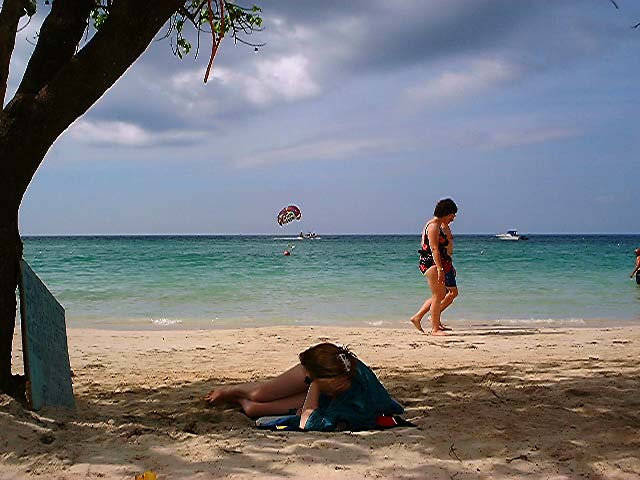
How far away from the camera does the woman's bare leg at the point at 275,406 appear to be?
4938 millimetres

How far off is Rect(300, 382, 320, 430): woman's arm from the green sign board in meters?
1.64

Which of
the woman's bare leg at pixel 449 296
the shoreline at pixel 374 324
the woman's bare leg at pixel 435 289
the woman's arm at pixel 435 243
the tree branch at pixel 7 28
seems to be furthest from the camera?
the shoreline at pixel 374 324

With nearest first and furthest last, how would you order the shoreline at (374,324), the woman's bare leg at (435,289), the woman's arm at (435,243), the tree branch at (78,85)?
1. the tree branch at (78,85)
2. the woman's arm at (435,243)
3. the woman's bare leg at (435,289)
4. the shoreline at (374,324)

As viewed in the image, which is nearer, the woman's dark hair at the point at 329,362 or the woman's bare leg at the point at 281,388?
the woman's dark hair at the point at 329,362

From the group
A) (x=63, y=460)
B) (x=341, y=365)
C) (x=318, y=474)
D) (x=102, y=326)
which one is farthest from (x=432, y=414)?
(x=102, y=326)

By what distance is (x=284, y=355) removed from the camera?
8008 mm

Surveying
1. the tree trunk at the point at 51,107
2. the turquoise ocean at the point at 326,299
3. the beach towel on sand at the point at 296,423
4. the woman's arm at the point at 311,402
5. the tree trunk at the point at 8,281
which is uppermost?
the tree trunk at the point at 51,107

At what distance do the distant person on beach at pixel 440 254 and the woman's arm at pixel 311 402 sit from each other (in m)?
4.72

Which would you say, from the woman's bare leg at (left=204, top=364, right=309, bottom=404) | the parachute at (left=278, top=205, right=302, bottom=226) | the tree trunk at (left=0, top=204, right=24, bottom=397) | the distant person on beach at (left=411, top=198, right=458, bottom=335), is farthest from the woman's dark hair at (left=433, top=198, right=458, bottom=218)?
the parachute at (left=278, top=205, right=302, bottom=226)

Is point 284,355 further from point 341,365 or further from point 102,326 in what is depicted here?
point 102,326

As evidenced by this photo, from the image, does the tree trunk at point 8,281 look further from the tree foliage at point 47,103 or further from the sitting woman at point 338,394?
the sitting woman at point 338,394

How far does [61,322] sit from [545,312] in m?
10.6

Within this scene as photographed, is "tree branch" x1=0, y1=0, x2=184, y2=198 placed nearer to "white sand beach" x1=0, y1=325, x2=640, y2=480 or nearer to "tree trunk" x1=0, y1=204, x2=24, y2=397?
"tree trunk" x1=0, y1=204, x2=24, y2=397

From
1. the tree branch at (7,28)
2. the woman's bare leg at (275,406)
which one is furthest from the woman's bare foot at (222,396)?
the tree branch at (7,28)
